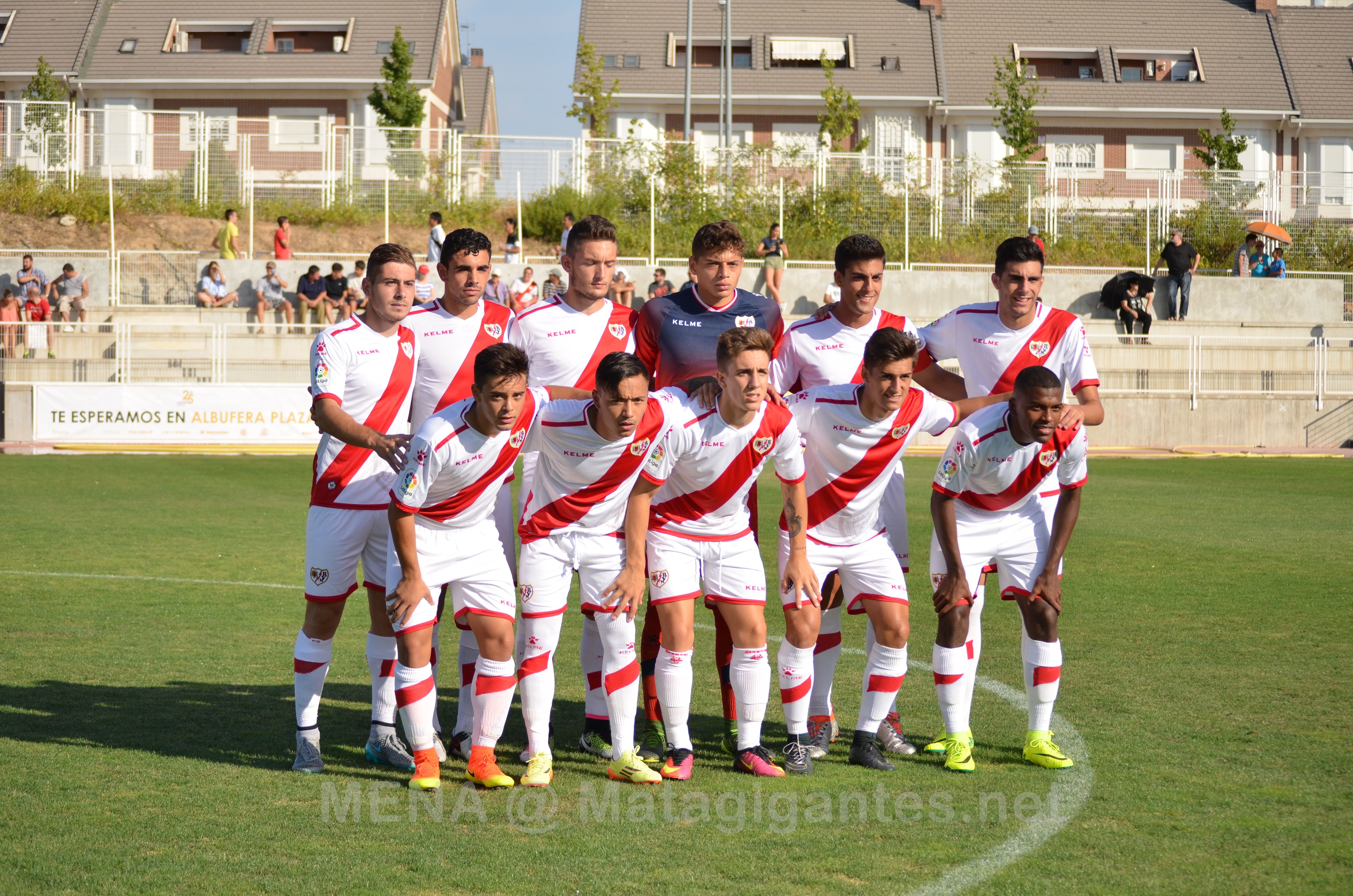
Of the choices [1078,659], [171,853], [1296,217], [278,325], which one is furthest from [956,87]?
[171,853]

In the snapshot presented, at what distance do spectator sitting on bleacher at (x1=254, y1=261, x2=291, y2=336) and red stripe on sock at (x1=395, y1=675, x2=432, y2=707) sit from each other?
23143 mm

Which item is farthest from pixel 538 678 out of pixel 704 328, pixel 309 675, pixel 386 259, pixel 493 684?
pixel 386 259

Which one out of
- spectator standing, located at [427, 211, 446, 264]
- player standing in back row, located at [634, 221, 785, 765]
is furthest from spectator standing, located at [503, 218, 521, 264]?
player standing in back row, located at [634, 221, 785, 765]

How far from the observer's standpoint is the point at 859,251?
622 centimetres

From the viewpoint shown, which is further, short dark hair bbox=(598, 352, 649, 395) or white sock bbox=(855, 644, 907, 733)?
white sock bbox=(855, 644, 907, 733)

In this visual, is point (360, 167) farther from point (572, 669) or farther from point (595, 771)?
point (595, 771)

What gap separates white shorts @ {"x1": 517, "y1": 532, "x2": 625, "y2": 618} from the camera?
18.7ft

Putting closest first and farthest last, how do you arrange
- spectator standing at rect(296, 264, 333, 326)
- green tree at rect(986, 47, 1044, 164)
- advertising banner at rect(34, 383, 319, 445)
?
advertising banner at rect(34, 383, 319, 445) < spectator standing at rect(296, 264, 333, 326) < green tree at rect(986, 47, 1044, 164)

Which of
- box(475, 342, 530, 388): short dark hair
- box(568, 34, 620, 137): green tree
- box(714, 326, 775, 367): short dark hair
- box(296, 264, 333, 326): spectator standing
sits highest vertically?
box(568, 34, 620, 137): green tree

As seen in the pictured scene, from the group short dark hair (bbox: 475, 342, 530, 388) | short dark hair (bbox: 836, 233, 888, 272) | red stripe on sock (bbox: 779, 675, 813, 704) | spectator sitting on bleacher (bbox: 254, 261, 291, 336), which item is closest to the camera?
short dark hair (bbox: 475, 342, 530, 388)

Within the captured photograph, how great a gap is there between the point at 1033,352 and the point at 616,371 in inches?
94.8

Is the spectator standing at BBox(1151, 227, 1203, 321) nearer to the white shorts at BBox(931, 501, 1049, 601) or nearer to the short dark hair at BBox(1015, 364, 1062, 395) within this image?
the white shorts at BBox(931, 501, 1049, 601)

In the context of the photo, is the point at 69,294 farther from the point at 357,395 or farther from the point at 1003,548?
the point at 1003,548

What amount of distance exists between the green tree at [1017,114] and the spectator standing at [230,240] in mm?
21652
